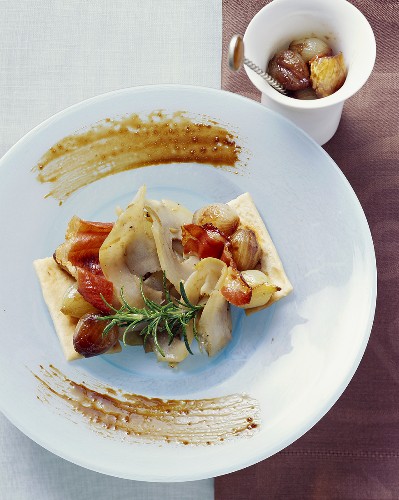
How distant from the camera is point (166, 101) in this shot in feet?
6.48

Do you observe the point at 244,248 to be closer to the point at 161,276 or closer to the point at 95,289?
the point at 161,276

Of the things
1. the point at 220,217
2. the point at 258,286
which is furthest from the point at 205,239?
the point at 258,286

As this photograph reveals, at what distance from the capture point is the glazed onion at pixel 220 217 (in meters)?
1.90

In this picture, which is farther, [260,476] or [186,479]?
[260,476]

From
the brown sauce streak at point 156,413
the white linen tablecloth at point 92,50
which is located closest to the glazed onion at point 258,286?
the brown sauce streak at point 156,413

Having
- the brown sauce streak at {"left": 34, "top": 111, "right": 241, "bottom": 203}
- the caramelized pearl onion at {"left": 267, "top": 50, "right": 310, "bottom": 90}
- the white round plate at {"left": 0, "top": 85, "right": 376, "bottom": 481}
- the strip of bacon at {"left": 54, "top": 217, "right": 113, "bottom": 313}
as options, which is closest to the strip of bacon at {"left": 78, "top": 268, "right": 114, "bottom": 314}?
the strip of bacon at {"left": 54, "top": 217, "right": 113, "bottom": 313}

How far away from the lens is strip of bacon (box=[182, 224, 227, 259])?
1877mm

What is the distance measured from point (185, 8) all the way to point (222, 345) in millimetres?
1013

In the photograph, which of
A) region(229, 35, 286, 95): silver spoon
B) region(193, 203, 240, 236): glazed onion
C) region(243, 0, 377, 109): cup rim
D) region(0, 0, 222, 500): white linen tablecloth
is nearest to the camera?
region(229, 35, 286, 95): silver spoon

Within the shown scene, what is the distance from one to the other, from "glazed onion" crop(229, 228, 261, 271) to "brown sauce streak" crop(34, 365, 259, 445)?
34 cm

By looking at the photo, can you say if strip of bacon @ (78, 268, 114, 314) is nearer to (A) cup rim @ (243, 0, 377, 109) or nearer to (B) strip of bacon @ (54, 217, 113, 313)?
(B) strip of bacon @ (54, 217, 113, 313)

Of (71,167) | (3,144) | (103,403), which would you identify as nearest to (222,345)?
(103,403)

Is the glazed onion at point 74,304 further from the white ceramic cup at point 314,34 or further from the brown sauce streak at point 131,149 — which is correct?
the white ceramic cup at point 314,34

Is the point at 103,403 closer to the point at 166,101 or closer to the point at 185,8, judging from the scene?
the point at 166,101
